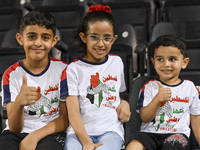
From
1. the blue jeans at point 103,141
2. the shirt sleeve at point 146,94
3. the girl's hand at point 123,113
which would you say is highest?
the shirt sleeve at point 146,94

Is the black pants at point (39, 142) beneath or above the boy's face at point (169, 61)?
beneath

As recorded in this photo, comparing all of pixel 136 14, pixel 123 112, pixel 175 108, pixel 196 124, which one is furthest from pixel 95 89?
pixel 136 14

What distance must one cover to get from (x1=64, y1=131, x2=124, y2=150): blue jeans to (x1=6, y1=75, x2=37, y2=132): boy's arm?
0.20 m

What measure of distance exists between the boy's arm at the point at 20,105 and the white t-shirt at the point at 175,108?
0.49m

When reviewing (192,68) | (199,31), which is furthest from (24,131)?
(199,31)

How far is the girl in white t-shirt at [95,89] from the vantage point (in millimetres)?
1081

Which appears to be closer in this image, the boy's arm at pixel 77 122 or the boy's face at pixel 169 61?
the boy's arm at pixel 77 122

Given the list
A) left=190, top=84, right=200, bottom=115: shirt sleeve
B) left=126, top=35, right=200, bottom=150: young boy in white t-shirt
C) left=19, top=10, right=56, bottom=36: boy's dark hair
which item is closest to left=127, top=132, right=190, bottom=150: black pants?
left=126, top=35, right=200, bottom=150: young boy in white t-shirt

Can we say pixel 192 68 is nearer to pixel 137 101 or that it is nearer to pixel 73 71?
pixel 137 101

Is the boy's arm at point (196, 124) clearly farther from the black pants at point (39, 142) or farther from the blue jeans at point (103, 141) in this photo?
the black pants at point (39, 142)

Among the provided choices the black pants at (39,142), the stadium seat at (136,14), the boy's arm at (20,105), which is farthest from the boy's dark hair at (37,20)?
the stadium seat at (136,14)

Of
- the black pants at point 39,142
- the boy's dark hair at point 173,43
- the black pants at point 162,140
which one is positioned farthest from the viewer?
the boy's dark hair at point 173,43

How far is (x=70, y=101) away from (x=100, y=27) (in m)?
0.34

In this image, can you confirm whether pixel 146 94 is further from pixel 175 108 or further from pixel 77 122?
pixel 77 122
